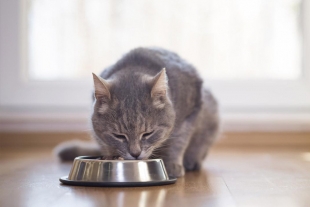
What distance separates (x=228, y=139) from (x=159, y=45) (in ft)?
2.79

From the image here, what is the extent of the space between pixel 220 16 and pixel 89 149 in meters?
1.64

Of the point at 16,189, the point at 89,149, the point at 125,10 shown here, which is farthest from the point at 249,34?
the point at 16,189

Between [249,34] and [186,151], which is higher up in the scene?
[249,34]

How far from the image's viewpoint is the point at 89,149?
281 cm

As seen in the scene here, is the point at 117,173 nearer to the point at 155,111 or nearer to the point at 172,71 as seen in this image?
the point at 155,111

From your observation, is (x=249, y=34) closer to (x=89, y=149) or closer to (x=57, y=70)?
(x=57, y=70)

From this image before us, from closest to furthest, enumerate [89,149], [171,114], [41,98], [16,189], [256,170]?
[16,189] → [171,114] → [256,170] → [89,149] → [41,98]

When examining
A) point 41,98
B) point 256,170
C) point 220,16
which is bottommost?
point 256,170

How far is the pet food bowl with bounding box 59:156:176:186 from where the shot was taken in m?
1.75

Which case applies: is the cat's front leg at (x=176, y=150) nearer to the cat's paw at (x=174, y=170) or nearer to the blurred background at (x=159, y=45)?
the cat's paw at (x=174, y=170)

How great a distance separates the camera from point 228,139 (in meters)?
3.85

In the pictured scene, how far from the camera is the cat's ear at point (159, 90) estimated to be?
2.04m

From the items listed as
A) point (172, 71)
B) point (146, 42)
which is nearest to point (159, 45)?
point (146, 42)

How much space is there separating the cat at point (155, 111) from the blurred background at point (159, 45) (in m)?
1.19
